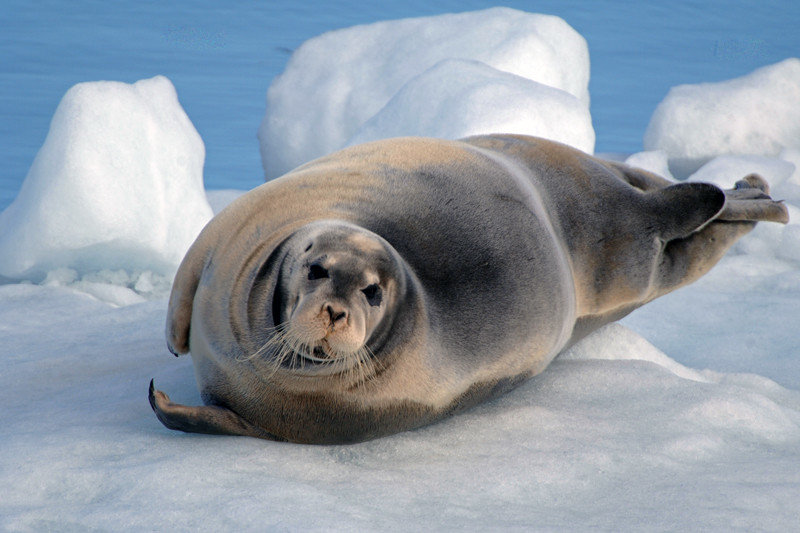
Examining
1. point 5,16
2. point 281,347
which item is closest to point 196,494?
point 281,347

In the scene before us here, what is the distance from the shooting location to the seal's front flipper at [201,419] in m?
2.73

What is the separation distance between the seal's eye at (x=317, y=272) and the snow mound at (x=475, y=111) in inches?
141

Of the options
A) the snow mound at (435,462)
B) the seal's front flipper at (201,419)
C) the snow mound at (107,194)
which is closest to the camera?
the snow mound at (435,462)

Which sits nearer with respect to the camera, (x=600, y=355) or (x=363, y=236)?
(x=363, y=236)

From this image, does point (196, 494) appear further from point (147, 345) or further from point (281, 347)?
point (147, 345)

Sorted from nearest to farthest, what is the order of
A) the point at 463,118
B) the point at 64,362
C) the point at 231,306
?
the point at 231,306 < the point at 64,362 < the point at 463,118

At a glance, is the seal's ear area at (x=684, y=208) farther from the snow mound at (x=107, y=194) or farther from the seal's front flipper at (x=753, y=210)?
the snow mound at (x=107, y=194)

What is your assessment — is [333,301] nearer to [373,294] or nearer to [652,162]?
[373,294]

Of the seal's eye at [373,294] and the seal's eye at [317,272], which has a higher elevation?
the seal's eye at [317,272]

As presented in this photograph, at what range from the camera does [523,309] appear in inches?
122

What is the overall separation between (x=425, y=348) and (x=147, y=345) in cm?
168

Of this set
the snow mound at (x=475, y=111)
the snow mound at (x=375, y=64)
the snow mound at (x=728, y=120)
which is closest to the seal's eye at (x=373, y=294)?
the snow mound at (x=475, y=111)

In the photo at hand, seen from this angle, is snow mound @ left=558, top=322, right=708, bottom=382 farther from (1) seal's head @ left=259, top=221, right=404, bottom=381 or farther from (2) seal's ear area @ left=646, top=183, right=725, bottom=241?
(1) seal's head @ left=259, top=221, right=404, bottom=381

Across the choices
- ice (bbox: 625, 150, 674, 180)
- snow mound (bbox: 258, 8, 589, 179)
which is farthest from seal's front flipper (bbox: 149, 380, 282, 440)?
ice (bbox: 625, 150, 674, 180)
